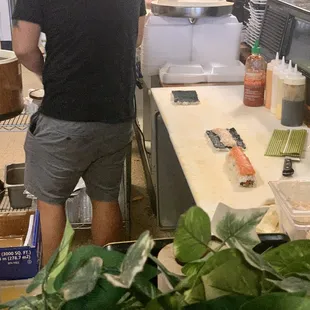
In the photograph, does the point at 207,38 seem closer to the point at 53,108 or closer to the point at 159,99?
the point at 159,99

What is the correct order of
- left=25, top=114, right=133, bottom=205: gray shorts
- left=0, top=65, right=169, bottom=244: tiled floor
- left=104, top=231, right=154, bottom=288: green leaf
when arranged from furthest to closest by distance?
left=0, top=65, right=169, bottom=244: tiled floor < left=25, top=114, right=133, bottom=205: gray shorts < left=104, top=231, right=154, bottom=288: green leaf

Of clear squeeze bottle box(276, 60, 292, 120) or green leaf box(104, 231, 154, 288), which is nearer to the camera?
green leaf box(104, 231, 154, 288)

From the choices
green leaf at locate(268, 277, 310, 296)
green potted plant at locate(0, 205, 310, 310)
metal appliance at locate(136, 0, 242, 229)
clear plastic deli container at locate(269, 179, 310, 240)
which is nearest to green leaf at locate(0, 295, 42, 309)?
green potted plant at locate(0, 205, 310, 310)

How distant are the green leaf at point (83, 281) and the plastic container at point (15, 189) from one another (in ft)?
6.98

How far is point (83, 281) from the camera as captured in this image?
46 centimetres

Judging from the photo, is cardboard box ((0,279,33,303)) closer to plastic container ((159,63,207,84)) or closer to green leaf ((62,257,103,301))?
plastic container ((159,63,207,84))

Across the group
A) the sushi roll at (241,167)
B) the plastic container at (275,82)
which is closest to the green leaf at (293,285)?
the sushi roll at (241,167)

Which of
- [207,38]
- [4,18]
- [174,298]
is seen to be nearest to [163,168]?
[207,38]

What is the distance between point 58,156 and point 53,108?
17 centimetres

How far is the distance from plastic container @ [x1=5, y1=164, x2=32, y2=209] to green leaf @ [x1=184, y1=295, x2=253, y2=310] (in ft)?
7.04

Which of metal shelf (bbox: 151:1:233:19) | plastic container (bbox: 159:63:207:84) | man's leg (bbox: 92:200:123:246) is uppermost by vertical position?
metal shelf (bbox: 151:1:233:19)

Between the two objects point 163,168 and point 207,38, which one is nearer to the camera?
point 163,168

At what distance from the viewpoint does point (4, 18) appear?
591 centimetres

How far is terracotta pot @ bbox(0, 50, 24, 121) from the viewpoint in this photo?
199cm
